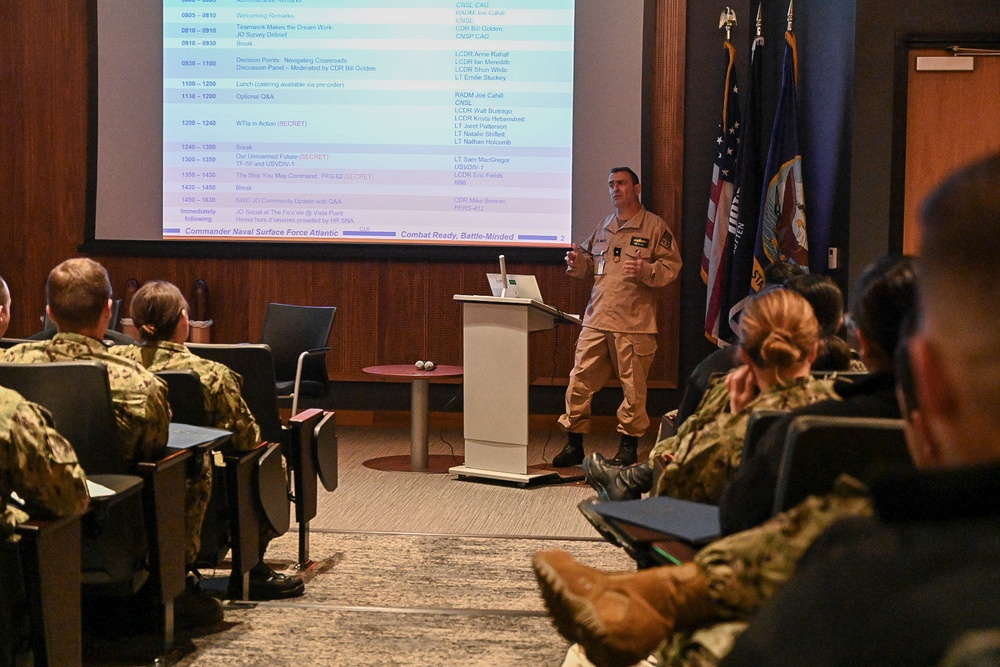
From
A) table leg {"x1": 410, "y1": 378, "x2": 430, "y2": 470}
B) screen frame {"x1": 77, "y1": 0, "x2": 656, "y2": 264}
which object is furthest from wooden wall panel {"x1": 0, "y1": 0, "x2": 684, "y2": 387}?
table leg {"x1": 410, "y1": 378, "x2": 430, "y2": 470}

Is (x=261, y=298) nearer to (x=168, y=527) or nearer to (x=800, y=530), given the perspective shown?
(x=168, y=527)

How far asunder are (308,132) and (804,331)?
17.5ft

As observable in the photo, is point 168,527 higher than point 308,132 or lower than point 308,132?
lower

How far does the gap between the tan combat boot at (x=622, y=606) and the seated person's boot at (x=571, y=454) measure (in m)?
4.60

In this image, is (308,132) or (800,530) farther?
(308,132)

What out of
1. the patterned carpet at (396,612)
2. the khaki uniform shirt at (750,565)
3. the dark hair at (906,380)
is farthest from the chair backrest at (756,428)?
the patterned carpet at (396,612)

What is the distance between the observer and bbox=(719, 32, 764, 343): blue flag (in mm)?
6250

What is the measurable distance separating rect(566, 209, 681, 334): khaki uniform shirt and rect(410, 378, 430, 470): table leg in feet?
3.47

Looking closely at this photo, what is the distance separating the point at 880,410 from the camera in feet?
6.26

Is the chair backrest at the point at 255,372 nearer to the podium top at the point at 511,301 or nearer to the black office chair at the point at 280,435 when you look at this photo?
the black office chair at the point at 280,435

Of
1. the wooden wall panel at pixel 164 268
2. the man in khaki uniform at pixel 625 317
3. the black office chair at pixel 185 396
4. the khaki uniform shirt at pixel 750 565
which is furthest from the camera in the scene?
the wooden wall panel at pixel 164 268

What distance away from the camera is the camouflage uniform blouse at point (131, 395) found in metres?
2.81

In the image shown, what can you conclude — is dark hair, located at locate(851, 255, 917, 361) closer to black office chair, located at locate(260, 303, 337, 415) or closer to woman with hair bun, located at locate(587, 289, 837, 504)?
woman with hair bun, located at locate(587, 289, 837, 504)

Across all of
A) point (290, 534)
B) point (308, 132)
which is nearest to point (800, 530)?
point (290, 534)
